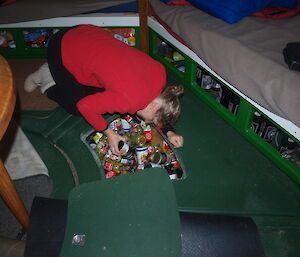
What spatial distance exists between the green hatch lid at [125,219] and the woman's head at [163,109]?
483 millimetres

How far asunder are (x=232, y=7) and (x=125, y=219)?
1.16 m

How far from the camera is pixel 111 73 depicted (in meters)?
1.17

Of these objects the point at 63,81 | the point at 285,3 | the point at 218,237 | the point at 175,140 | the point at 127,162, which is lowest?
the point at 127,162

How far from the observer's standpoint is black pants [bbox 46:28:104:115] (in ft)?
4.63

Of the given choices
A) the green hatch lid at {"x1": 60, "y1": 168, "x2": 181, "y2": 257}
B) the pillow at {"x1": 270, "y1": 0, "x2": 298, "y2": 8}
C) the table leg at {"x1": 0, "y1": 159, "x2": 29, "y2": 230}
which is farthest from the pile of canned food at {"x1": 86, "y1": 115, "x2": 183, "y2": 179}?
the pillow at {"x1": 270, "y1": 0, "x2": 298, "y2": 8}

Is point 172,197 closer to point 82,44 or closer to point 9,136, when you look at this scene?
point 82,44

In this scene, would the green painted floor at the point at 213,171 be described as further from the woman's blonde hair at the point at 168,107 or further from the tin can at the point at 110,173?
the woman's blonde hair at the point at 168,107

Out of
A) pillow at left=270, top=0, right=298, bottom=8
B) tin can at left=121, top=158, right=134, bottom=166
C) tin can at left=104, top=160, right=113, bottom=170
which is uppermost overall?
pillow at left=270, top=0, right=298, bottom=8

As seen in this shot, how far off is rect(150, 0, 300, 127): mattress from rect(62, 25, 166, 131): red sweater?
0.94 ft

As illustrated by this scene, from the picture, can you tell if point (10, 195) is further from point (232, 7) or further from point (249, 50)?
point (232, 7)

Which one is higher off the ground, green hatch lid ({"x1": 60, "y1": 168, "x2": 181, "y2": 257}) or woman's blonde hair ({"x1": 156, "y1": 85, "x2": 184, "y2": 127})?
green hatch lid ({"x1": 60, "y1": 168, "x2": 181, "y2": 257})

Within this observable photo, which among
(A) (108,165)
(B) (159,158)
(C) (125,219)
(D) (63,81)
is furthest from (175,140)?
(C) (125,219)

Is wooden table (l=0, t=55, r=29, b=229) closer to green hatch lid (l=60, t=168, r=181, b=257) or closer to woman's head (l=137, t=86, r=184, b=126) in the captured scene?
green hatch lid (l=60, t=168, r=181, b=257)

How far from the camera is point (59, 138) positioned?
1.49 meters
